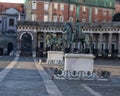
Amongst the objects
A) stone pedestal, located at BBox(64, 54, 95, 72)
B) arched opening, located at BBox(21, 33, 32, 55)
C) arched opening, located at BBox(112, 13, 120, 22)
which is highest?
arched opening, located at BBox(112, 13, 120, 22)

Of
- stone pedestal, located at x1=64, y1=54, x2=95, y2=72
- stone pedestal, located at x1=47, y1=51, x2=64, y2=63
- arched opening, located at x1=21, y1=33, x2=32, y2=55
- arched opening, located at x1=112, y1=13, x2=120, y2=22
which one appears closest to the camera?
stone pedestal, located at x1=64, y1=54, x2=95, y2=72

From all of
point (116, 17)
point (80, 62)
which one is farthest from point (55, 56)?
point (116, 17)

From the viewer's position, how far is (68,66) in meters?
35.4

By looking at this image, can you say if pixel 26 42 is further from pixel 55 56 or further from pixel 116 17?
pixel 55 56

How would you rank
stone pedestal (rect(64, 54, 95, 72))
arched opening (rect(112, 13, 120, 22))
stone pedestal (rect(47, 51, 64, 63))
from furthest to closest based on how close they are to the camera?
arched opening (rect(112, 13, 120, 22)), stone pedestal (rect(47, 51, 64, 63)), stone pedestal (rect(64, 54, 95, 72))

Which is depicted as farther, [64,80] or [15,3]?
[15,3]

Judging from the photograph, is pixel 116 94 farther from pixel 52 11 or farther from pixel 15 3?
pixel 15 3

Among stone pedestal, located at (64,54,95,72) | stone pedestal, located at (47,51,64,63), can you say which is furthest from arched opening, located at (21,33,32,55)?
stone pedestal, located at (64,54,95,72)

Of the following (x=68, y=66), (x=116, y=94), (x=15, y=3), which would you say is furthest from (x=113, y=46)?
(x=116, y=94)

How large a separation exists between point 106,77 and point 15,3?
346ft

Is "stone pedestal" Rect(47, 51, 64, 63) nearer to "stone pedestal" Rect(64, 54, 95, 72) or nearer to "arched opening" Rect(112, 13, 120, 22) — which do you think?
"stone pedestal" Rect(64, 54, 95, 72)

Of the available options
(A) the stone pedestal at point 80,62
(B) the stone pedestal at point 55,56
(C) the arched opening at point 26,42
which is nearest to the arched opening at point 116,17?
(C) the arched opening at point 26,42

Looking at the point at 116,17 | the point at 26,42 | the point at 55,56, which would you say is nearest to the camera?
the point at 55,56

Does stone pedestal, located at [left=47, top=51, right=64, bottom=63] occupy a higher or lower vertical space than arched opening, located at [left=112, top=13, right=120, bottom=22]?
lower
